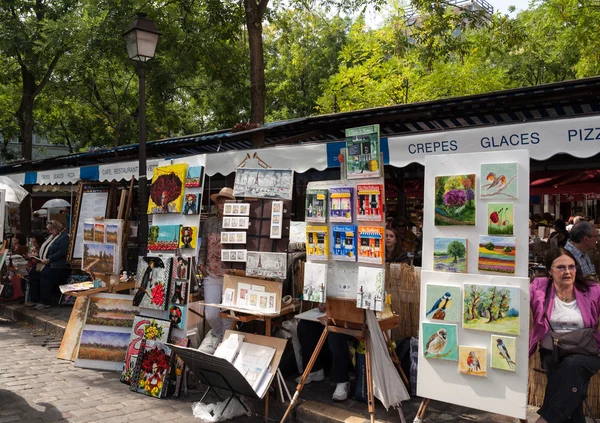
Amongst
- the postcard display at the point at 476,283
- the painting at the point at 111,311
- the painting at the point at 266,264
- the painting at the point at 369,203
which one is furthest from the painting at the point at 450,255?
the painting at the point at 111,311

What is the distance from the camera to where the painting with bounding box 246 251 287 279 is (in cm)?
507

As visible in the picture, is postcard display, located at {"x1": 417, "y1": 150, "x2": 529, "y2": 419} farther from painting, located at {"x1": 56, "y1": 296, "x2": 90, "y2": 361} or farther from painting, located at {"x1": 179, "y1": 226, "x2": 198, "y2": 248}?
painting, located at {"x1": 56, "y1": 296, "x2": 90, "y2": 361}

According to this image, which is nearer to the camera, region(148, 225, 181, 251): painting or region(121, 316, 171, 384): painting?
region(121, 316, 171, 384): painting

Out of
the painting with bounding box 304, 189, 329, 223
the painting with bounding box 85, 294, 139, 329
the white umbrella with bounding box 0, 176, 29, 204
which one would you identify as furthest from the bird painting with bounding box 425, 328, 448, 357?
the white umbrella with bounding box 0, 176, 29, 204

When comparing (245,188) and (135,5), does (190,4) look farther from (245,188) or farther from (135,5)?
(245,188)

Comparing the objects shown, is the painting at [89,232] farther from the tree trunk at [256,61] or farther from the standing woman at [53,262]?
the tree trunk at [256,61]

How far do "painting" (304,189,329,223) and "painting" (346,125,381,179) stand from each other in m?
0.28

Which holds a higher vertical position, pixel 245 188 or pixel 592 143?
pixel 592 143

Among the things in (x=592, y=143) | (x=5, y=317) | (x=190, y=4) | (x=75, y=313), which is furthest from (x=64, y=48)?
(x=592, y=143)

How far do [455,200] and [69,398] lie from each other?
412 centimetres

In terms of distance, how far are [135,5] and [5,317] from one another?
8.05 m

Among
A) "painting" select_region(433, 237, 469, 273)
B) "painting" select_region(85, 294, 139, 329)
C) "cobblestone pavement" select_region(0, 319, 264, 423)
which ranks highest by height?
"painting" select_region(433, 237, 469, 273)

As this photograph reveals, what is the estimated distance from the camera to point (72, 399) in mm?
5164

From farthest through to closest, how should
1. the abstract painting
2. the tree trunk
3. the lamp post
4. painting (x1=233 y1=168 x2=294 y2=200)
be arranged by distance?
the tree trunk
the lamp post
painting (x1=233 y1=168 x2=294 y2=200)
the abstract painting
